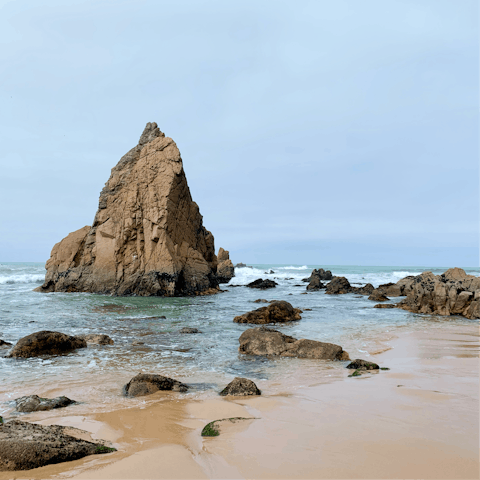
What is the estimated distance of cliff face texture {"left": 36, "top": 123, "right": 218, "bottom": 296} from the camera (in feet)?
90.5

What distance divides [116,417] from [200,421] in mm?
1067

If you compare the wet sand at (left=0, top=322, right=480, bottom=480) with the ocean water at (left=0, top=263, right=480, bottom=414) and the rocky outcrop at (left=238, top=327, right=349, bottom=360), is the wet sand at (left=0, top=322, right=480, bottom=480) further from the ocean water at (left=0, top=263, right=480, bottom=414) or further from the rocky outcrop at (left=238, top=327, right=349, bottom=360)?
the rocky outcrop at (left=238, top=327, right=349, bottom=360)

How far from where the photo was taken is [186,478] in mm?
2689

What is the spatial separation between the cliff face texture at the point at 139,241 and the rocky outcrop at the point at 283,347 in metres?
18.4

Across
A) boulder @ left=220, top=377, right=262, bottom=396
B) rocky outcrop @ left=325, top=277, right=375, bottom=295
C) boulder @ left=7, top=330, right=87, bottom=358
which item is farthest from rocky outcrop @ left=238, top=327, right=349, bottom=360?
rocky outcrop @ left=325, top=277, right=375, bottom=295

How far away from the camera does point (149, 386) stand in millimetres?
5586

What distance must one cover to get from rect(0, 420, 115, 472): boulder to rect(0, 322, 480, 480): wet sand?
100 millimetres

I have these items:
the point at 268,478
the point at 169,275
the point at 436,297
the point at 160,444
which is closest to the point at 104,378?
the point at 160,444

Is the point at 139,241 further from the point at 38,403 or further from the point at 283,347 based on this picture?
the point at 38,403

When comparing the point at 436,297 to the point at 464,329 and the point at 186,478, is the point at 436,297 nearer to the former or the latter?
the point at 464,329

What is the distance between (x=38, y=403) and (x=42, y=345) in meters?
4.11

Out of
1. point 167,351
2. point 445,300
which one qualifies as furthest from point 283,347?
point 445,300

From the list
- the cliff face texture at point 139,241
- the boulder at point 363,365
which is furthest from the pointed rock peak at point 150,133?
the boulder at point 363,365

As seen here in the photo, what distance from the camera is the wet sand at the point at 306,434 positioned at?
109 inches
